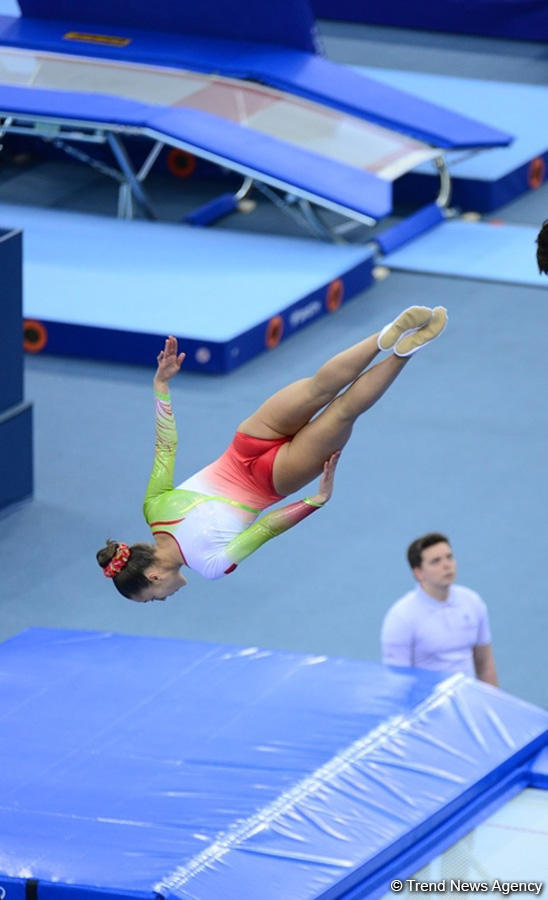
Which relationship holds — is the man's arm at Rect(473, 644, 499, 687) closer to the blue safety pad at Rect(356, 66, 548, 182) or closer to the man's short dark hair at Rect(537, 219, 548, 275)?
the man's short dark hair at Rect(537, 219, 548, 275)

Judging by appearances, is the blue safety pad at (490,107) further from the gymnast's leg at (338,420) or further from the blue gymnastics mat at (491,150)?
the gymnast's leg at (338,420)

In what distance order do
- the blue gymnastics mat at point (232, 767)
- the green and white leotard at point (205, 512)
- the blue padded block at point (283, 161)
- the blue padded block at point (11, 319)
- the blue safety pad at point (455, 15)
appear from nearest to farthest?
the green and white leotard at point (205, 512), the blue gymnastics mat at point (232, 767), the blue padded block at point (11, 319), the blue padded block at point (283, 161), the blue safety pad at point (455, 15)

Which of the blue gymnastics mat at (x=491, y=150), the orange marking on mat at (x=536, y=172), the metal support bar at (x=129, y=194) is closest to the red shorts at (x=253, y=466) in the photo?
the metal support bar at (x=129, y=194)

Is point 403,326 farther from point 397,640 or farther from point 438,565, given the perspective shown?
point 397,640

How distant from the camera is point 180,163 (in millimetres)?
14820

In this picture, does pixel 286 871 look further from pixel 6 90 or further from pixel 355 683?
pixel 6 90

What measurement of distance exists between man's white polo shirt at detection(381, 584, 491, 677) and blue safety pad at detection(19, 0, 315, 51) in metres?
7.77

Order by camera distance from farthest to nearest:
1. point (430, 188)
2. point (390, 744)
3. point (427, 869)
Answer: point (430, 188) < point (390, 744) < point (427, 869)

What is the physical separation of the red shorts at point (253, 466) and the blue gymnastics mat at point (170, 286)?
501 centimetres

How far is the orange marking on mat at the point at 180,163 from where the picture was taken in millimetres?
14719

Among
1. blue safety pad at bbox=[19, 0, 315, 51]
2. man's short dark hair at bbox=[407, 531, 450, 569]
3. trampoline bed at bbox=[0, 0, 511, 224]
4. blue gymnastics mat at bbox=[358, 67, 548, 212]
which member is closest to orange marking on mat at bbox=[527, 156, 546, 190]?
blue gymnastics mat at bbox=[358, 67, 548, 212]

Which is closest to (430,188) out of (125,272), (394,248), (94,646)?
(394,248)

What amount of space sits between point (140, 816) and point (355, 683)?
133cm

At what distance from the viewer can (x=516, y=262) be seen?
13062 mm
